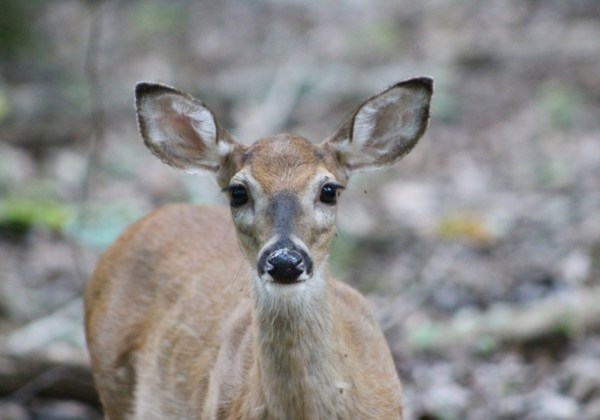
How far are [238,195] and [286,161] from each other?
0.26 m

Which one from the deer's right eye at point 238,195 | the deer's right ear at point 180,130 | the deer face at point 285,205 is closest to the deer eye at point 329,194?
the deer face at point 285,205

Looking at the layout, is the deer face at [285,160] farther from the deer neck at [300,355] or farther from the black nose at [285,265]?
the deer neck at [300,355]

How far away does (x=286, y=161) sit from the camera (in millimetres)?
5035

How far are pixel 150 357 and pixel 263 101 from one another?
824 cm

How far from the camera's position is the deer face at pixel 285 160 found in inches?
185

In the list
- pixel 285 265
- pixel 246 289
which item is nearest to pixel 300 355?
pixel 285 265

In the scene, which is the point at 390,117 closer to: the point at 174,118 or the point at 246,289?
the point at 174,118

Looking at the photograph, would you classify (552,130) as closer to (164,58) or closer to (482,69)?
(482,69)

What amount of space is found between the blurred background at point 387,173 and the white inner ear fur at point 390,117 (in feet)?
7.15

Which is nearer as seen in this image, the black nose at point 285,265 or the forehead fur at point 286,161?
the black nose at point 285,265

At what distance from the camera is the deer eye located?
497cm

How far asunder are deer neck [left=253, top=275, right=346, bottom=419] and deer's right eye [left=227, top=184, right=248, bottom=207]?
42 centimetres

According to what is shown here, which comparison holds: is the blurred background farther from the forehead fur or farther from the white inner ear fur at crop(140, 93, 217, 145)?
the white inner ear fur at crop(140, 93, 217, 145)

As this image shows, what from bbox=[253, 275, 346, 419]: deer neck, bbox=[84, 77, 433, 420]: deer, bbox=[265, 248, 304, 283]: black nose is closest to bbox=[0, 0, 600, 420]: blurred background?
bbox=[84, 77, 433, 420]: deer
